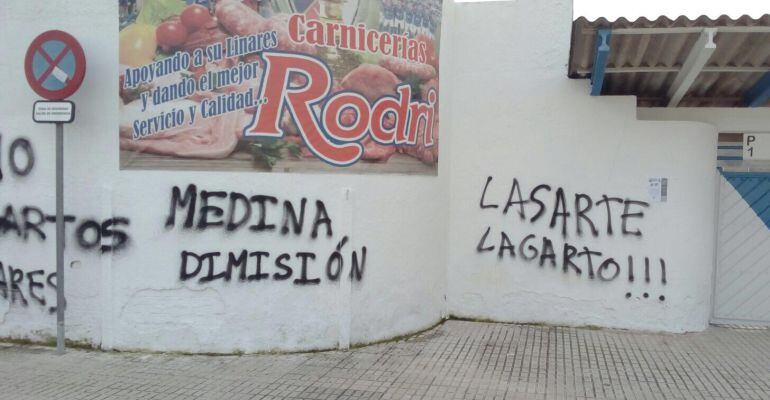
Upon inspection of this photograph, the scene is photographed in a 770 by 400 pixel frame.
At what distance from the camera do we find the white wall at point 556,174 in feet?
24.1

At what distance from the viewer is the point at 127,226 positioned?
20.8ft

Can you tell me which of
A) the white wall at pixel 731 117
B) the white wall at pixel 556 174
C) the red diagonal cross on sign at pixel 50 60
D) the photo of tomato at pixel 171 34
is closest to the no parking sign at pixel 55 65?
the red diagonal cross on sign at pixel 50 60

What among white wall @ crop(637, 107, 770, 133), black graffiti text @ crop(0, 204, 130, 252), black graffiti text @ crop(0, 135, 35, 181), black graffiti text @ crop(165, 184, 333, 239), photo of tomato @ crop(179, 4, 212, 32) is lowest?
black graffiti text @ crop(0, 204, 130, 252)

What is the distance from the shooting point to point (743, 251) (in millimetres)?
7688

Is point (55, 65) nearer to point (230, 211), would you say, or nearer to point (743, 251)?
point (230, 211)

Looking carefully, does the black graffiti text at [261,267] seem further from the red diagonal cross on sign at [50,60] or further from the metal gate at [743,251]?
the metal gate at [743,251]

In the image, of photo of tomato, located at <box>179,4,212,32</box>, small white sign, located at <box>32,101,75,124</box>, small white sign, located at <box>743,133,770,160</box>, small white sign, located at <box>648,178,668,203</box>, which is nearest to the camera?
small white sign, located at <box>32,101,75,124</box>

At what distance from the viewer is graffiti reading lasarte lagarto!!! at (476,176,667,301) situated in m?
7.43

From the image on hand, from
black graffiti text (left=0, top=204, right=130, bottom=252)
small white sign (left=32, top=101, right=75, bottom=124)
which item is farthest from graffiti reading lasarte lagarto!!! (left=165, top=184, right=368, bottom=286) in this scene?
small white sign (left=32, top=101, right=75, bottom=124)

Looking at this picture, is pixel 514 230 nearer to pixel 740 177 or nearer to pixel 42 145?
pixel 740 177

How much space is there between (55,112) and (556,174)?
220 inches

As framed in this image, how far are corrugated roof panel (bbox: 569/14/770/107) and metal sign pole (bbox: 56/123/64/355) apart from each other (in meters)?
5.30

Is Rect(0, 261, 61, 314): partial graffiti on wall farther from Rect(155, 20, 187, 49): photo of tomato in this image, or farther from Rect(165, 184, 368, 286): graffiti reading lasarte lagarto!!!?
Rect(155, 20, 187, 49): photo of tomato

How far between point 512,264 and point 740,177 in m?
3.03
